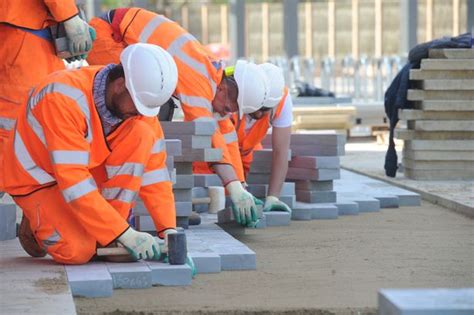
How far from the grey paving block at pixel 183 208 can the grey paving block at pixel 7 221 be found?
3.66 feet

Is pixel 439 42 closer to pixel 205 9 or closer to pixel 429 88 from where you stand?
pixel 429 88

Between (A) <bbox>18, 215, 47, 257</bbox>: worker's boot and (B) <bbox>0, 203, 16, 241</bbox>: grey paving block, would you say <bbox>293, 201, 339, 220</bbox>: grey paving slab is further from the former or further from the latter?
(A) <bbox>18, 215, 47, 257</bbox>: worker's boot

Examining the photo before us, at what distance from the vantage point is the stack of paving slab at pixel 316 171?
960cm

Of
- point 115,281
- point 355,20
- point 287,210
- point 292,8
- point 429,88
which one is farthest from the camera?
point 355,20

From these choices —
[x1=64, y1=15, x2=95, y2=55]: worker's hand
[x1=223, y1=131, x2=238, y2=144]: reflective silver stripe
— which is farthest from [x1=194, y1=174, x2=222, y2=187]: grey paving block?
[x1=64, y1=15, x2=95, y2=55]: worker's hand

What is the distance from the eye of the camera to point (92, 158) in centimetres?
677

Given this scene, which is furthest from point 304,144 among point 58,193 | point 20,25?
point 58,193

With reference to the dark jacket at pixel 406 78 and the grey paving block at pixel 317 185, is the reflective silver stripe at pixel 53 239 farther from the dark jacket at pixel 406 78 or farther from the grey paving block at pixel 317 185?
the dark jacket at pixel 406 78

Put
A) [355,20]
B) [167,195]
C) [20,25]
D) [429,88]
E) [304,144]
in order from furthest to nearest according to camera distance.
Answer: [355,20] → [429,88] → [304,144] → [20,25] → [167,195]

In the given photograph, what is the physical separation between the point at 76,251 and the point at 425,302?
2.69m

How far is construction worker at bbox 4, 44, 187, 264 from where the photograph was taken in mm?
6445

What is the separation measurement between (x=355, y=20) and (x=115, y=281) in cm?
3053

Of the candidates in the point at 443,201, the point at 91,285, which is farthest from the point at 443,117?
the point at 91,285

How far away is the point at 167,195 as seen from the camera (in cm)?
683
